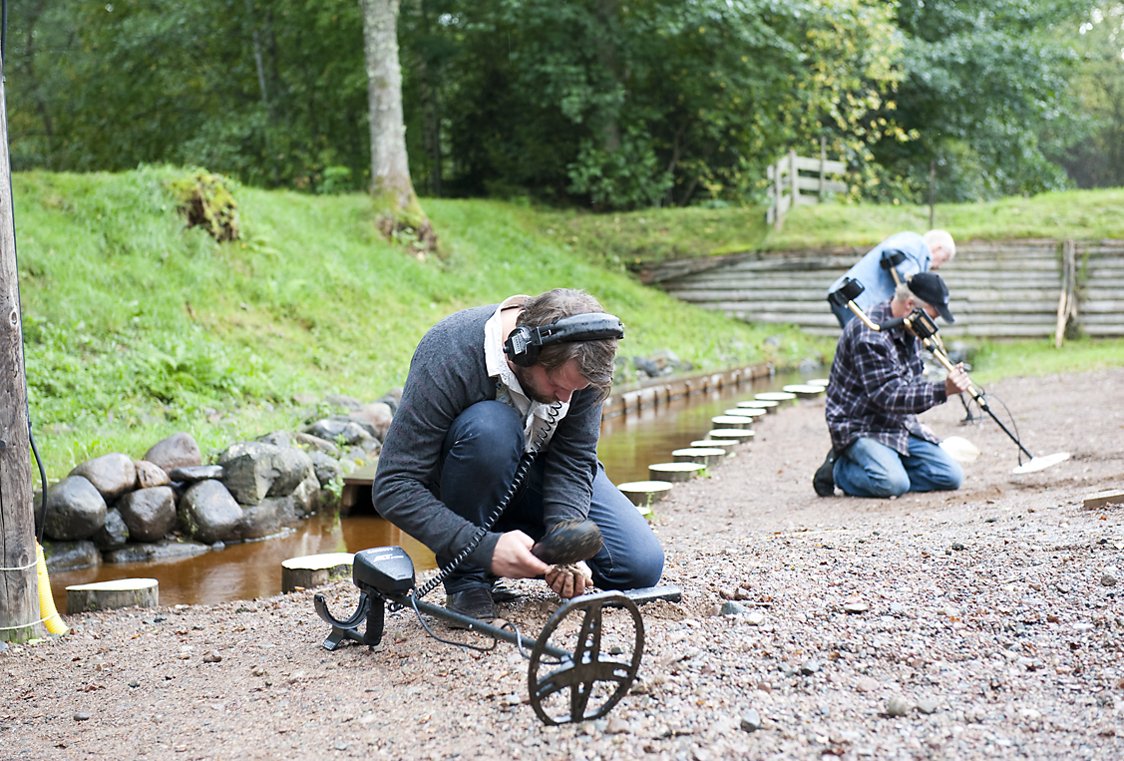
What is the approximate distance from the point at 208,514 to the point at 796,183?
46.6 feet

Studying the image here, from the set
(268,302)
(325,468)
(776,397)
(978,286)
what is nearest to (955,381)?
(325,468)

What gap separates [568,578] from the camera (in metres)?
3.02

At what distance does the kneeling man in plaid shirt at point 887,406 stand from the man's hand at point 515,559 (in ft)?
10.6

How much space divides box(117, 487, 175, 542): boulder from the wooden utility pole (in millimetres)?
2039

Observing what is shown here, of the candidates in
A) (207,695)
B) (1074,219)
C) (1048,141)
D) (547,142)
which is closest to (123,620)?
(207,695)

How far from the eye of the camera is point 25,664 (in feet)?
12.3

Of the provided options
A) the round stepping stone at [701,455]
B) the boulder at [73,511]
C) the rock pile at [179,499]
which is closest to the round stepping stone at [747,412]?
the round stepping stone at [701,455]

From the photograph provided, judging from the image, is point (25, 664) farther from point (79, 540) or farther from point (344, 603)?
point (79, 540)

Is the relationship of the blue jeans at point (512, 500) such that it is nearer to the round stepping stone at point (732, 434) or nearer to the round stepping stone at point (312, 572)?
the round stepping stone at point (312, 572)

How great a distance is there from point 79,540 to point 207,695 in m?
3.08

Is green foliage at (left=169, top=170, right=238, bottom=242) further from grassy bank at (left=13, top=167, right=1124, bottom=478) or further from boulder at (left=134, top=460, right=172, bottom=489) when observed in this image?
boulder at (left=134, top=460, right=172, bottom=489)

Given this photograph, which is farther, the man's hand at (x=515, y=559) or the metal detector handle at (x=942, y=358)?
the metal detector handle at (x=942, y=358)

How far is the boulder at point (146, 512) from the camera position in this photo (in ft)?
19.7

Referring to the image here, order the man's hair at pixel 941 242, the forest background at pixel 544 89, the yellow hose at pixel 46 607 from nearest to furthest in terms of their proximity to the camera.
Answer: the yellow hose at pixel 46 607 → the man's hair at pixel 941 242 → the forest background at pixel 544 89
